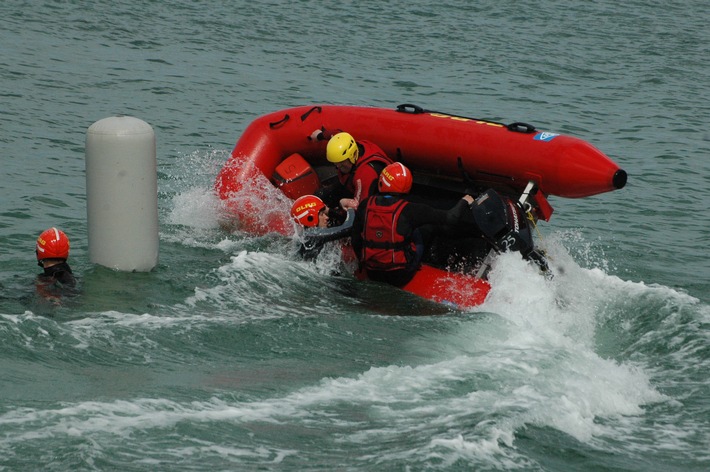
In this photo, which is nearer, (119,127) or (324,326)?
(324,326)

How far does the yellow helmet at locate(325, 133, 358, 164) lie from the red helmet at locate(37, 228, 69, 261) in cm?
206

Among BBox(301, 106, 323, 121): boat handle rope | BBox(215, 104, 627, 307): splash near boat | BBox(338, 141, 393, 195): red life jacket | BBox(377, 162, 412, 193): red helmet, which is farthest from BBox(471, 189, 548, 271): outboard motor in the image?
BBox(301, 106, 323, 121): boat handle rope

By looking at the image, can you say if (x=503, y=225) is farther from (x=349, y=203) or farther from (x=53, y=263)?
(x=53, y=263)

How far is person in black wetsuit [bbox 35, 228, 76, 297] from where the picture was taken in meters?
6.54

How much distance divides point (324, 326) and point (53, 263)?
1.71 meters

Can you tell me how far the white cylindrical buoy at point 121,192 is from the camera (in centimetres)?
668

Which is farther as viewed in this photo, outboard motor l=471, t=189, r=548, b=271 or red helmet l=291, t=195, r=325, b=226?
red helmet l=291, t=195, r=325, b=226

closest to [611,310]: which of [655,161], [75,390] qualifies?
[75,390]

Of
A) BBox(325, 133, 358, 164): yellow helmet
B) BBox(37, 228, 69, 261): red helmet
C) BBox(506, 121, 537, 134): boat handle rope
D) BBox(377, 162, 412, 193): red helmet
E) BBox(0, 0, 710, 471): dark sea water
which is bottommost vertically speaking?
BBox(0, 0, 710, 471): dark sea water

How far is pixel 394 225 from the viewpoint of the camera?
693 cm

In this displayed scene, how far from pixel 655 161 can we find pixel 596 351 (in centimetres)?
568

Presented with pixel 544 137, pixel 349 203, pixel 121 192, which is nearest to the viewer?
pixel 121 192

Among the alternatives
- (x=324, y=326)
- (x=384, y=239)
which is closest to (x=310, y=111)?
(x=384, y=239)

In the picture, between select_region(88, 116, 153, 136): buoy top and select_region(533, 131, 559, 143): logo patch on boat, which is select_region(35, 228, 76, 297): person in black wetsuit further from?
select_region(533, 131, 559, 143): logo patch on boat
